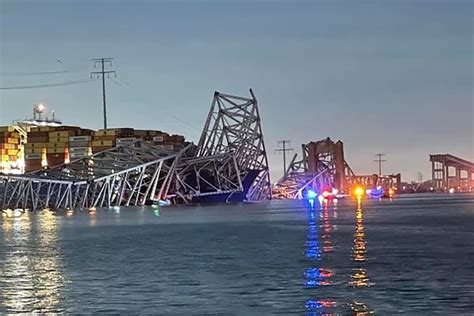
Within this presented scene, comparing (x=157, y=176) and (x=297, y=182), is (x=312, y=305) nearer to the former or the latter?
(x=157, y=176)

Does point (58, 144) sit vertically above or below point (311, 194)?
above

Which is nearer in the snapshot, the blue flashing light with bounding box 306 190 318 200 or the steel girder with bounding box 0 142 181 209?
the steel girder with bounding box 0 142 181 209

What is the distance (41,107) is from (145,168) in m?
94.0

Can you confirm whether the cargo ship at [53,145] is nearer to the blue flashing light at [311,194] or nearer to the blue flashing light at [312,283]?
the blue flashing light at [311,194]

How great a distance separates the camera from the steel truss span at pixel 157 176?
347 feet

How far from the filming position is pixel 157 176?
373 feet

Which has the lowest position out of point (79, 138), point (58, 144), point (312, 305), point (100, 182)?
point (312, 305)

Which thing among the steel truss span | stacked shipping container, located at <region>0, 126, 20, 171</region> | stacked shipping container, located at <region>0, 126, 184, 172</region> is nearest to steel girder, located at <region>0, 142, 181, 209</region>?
the steel truss span

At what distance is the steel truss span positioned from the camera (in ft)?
347

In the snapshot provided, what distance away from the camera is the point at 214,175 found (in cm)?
12781

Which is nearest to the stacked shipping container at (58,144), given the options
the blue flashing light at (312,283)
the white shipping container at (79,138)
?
the white shipping container at (79,138)

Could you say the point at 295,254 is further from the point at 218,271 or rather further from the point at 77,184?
the point at 77,184

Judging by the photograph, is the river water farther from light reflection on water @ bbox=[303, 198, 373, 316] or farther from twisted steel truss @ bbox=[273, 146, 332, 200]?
twisted steel truss @ bbox=[273, 146, 332, 200]

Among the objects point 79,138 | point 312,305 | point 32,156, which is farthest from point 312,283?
point 32,156
